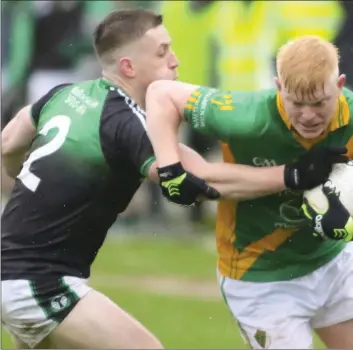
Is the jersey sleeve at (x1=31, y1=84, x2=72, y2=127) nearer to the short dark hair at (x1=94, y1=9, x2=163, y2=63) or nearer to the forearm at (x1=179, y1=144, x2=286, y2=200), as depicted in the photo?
the short dark hair at (x1=94, y1=9, x2=163, y2=63)

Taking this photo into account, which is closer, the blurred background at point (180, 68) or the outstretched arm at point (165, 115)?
the outstretched arm at point (165, 115)

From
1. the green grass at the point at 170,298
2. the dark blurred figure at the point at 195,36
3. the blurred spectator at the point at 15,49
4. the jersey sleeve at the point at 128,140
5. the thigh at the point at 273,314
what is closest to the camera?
the jersey sleeve at the point at 128,140

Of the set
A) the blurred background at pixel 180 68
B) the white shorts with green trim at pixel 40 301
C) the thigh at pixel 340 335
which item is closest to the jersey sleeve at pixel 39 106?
the white shorts with green trim at pixel 40 301

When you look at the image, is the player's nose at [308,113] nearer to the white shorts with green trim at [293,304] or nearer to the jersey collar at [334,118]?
the jersey collar at [334,118]

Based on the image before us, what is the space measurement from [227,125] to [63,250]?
0.97 metres

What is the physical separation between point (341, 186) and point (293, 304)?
2.17 feet

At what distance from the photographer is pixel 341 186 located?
5.26 metres

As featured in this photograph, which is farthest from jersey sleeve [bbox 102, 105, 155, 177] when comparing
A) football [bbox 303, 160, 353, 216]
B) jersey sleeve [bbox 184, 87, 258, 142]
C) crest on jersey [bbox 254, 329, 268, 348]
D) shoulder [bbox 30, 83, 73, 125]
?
crest on jersey [bbox 254, 329, 268, 348]

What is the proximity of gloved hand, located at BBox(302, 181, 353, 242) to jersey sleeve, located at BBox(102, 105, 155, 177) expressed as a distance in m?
0.75

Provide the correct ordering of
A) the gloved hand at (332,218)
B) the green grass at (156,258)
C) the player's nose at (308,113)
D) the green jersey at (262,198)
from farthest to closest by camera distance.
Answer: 1. the green grass at (156,258)
2. the green jersey at (262,198)
3. the gloved hand at (332,218)
4. the player's nose at (308,113)

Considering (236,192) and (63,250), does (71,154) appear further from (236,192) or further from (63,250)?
(236,192)

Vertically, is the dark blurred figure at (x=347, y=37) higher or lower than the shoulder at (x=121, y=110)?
lower

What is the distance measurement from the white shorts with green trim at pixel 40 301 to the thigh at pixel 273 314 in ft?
2.41

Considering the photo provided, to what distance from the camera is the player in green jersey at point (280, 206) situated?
5094mm
